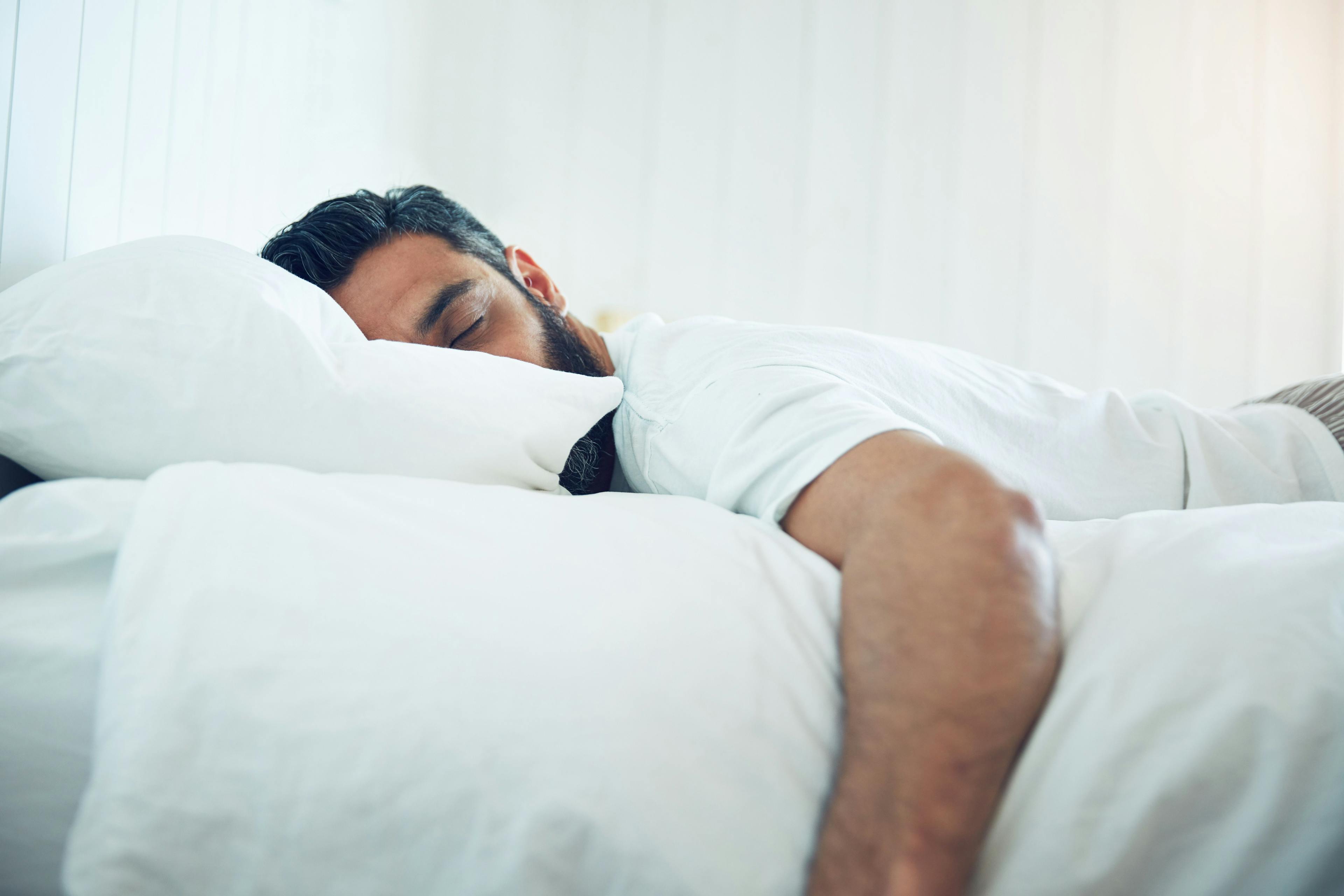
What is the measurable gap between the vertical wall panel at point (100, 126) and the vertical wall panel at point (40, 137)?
0.01 m

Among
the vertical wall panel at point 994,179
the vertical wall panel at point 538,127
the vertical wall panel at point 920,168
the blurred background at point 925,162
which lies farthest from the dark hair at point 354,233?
the vertical wall panel at point 994,179

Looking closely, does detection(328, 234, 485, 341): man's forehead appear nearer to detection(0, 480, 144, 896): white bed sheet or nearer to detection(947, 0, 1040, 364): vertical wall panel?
detection(0, 480, 144, 896): white bed sheet

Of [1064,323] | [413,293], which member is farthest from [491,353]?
[1064,323]

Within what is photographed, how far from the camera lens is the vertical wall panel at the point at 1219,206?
2.07m

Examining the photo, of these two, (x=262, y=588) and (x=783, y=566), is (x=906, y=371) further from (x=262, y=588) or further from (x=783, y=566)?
(x=262, y=588)

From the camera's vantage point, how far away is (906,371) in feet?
3.03

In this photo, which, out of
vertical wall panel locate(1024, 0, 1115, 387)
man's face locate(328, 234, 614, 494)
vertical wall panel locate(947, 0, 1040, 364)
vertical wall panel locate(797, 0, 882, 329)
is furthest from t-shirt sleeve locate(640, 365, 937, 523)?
vertical wall panel locate(1024, 0, 1115, 387)

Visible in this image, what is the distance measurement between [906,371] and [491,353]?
1.80 ft

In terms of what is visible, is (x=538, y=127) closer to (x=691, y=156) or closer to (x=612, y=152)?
(x=612, y=152)

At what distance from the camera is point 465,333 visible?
3.48ft

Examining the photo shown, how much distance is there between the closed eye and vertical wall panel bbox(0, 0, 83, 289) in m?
0.45

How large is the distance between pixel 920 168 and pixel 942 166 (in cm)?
6

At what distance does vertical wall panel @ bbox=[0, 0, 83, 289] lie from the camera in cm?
79

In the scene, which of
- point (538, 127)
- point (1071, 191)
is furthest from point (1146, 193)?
point (538, 127)
